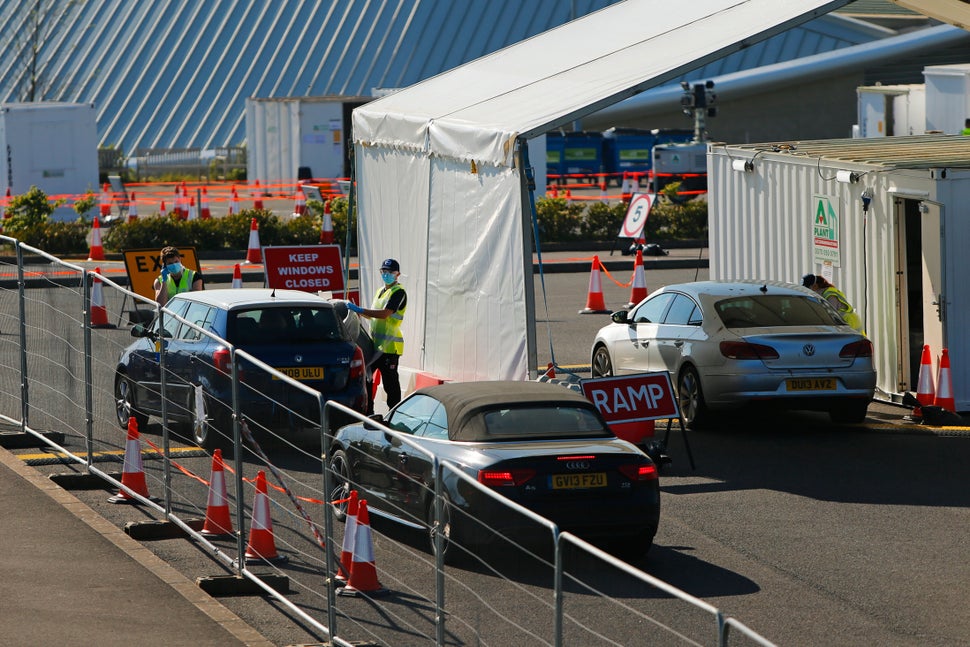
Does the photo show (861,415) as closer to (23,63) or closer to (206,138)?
(206,138)

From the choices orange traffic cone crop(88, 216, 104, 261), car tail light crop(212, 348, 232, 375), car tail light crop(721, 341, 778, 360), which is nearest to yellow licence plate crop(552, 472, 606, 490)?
car tail light crop(212, 348, 232, 375)

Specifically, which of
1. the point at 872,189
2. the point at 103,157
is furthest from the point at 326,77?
the point at 872,189

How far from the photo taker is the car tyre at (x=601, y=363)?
17.5 metres

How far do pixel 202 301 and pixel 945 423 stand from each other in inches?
290

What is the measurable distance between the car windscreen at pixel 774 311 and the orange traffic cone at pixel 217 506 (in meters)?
6.44

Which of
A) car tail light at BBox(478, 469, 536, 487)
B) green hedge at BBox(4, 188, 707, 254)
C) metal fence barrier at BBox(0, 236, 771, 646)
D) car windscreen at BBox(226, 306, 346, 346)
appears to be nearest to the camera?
metal fence barrier at BBox(0, 236, 771, 646)

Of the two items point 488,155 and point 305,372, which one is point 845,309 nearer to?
point 488,155

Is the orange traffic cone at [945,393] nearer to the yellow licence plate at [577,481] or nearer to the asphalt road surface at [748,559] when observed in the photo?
the asphalt road surface at [748,559]

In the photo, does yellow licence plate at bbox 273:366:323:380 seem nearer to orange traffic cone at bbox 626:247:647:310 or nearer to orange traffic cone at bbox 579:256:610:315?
orange traffic cone at bbox 626:247:647:310

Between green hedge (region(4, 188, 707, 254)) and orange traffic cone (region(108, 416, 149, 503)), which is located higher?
green hedge (region(4, 188, 707, 254))

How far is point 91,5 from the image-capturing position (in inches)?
2393

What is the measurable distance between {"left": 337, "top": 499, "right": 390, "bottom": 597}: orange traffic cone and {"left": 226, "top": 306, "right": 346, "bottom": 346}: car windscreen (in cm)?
616

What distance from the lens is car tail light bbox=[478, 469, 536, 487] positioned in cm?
1046

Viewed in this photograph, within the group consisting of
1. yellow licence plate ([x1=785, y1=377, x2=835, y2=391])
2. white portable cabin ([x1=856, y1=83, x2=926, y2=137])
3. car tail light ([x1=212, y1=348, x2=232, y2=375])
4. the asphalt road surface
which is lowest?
the asphalt road surface
